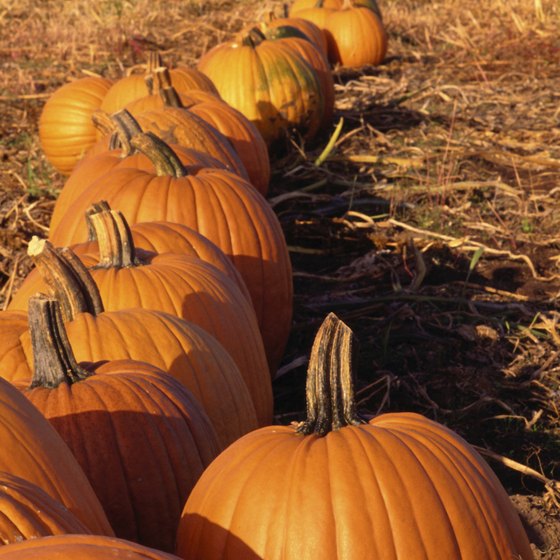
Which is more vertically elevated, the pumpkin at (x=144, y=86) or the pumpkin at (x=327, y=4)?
the pumpkin at (x=144, y=86)

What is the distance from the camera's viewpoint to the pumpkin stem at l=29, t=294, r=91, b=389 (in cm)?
268

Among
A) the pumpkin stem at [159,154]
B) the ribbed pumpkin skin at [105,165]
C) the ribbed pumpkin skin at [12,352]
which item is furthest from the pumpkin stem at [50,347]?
the ribbed pumpkin skin at [105,165]

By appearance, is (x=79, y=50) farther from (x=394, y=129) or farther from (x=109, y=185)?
(x=109, y=185)

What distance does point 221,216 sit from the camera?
15.1 feet

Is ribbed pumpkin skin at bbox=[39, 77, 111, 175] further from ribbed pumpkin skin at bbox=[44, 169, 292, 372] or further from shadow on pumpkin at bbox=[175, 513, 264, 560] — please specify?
shadow on pumpkin at bbox=[175, 513, 264, 560]

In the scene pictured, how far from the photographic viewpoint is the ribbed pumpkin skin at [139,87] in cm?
751

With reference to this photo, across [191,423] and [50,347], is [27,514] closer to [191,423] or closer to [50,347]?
[50,347]

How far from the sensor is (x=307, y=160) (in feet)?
27.5

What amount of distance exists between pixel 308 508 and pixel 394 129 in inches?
295

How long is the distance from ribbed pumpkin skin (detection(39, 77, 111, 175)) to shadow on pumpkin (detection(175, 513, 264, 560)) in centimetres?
584

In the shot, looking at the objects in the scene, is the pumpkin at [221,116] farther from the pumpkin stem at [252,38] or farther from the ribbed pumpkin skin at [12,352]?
the ribbed pumpkin skin at [12,352]

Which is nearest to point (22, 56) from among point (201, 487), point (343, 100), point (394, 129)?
point (343, 100)

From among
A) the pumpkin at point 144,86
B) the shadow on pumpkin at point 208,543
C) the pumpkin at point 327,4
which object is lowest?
the shadow on pumpkin at point 208,543

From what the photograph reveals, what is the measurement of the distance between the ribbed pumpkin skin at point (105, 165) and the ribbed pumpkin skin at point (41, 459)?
2.78 meters
